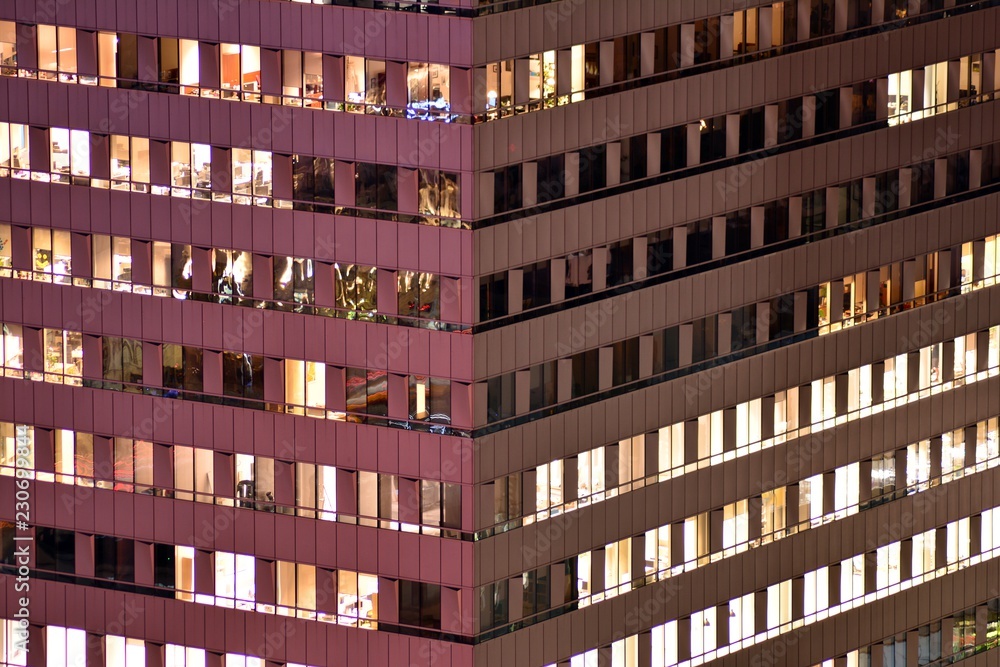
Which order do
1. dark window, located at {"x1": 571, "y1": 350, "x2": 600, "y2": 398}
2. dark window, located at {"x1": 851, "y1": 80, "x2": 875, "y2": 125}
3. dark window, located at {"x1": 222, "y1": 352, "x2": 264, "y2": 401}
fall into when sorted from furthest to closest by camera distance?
dark window, located at {"x1": 851, "y1": 80, "x2": 875, "y2": 125} < dark window, located at {"x1": 571, "y1": 350, "x2": 600, "y2": 398} < dark window, located at {"x1": 222, "y1": 352, "x2": 264, "y2": 401}

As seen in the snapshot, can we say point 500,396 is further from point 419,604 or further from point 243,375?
point 243,375

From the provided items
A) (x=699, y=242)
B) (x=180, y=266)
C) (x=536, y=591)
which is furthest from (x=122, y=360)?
(x=699, y=242)

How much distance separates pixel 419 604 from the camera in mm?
117188

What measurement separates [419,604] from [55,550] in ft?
48.3

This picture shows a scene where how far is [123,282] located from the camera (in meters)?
118

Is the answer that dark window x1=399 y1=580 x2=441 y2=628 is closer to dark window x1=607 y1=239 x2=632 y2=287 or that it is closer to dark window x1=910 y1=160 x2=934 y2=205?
dark window x1=607 y1=239 x2=632 y2=287

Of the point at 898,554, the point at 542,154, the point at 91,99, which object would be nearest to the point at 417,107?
the point at 542,154

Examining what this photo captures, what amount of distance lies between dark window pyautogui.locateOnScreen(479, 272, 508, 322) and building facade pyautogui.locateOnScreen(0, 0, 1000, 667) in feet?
0.51

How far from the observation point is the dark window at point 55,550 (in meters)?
122

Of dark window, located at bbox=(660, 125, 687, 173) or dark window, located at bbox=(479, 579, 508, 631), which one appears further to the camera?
dark window, located at bbox=(660, 125, 687, 173)

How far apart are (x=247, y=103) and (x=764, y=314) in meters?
22.6

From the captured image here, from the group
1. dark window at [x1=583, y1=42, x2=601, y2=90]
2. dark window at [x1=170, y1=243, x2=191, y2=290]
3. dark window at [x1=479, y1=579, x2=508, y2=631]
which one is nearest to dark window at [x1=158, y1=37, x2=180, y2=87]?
dark window at [x1=170, y1=243, x2=191, y2=290]

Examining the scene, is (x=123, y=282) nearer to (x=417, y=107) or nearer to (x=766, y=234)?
(x=417, y=107)

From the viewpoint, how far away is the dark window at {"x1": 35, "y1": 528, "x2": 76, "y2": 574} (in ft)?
400
